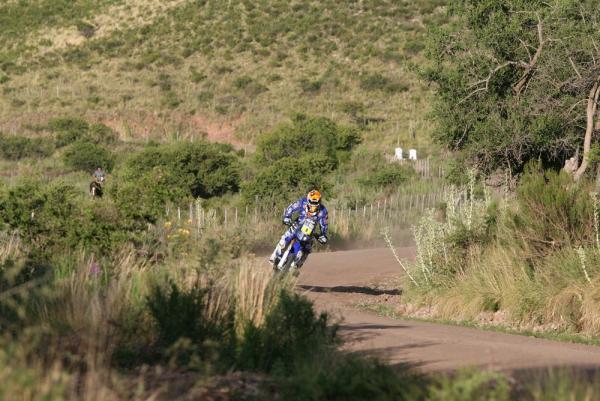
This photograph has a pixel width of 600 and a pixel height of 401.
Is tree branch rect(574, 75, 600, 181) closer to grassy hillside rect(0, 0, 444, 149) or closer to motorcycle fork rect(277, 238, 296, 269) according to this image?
motorcycle fork rect(277, 238, 296, 269)

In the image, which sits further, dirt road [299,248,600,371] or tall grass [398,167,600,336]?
tall grass [398,167,600,336]

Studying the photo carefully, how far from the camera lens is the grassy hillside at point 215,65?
65.7 m

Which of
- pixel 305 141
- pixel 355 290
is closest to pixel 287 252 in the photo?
pixel 355 290

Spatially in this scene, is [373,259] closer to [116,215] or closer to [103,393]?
[116,215]

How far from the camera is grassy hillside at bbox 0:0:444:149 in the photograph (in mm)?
65688

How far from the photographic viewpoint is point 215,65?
7350 cm

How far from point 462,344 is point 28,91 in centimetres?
6432

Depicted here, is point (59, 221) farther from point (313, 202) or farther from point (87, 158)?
point (87, 158)

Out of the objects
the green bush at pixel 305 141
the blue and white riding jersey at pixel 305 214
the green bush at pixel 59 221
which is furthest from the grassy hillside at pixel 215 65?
the green bush at pixel 59 221

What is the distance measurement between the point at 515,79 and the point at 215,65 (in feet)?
171

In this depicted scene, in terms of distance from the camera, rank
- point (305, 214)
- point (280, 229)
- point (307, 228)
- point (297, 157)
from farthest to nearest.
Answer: point (297, 157)
point (280, 229)
point (305, 214)
point (307, 228)

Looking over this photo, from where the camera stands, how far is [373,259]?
23.4m

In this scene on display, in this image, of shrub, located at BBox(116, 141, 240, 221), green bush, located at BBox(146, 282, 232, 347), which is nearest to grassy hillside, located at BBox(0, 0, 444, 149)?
shrub, located at BBox(116, 141, 240, 221)

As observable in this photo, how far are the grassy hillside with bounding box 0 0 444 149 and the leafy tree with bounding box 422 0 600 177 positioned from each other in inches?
1395
